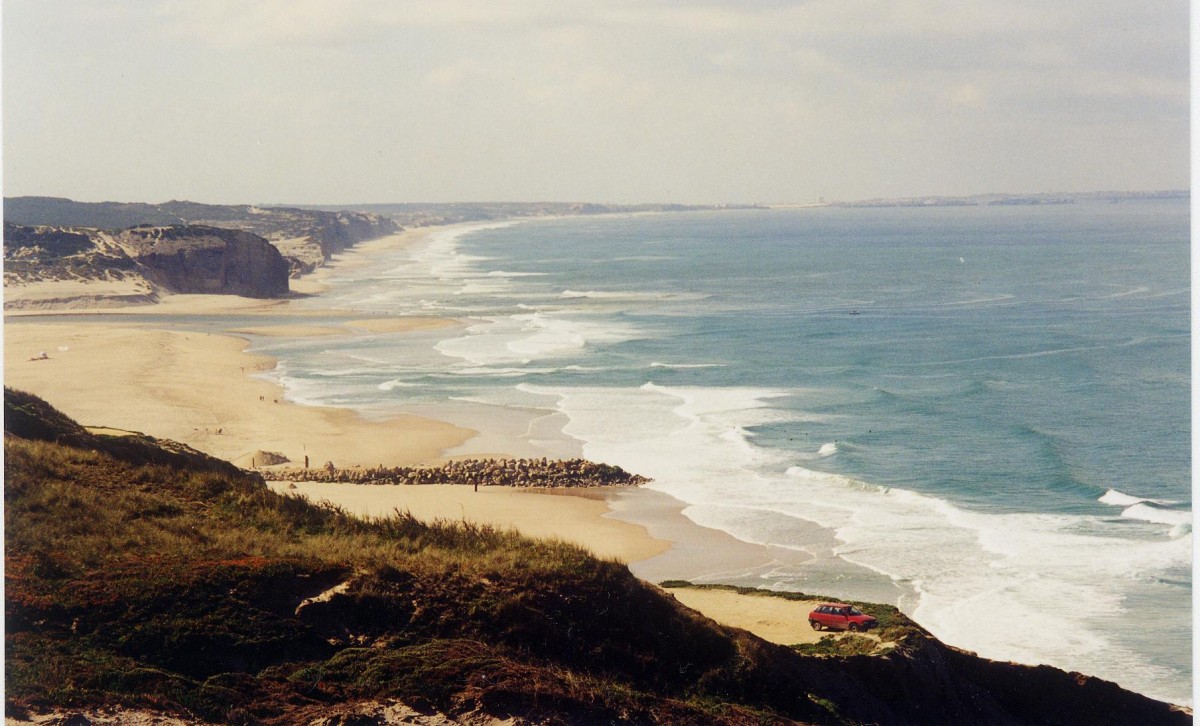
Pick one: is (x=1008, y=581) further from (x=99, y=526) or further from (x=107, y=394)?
(x=107, y=394)

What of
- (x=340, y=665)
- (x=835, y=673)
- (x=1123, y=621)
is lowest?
(x=1123, y=621)

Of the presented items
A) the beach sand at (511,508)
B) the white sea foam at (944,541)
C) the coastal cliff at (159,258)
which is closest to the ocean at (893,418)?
the white sea foam at (944,541)

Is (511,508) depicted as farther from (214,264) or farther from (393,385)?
(214,264)

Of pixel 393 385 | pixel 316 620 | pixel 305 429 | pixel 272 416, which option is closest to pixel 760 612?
pixel 316 620

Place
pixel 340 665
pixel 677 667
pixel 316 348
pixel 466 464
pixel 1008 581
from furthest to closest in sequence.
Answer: pixel 316 348, pixel 466 464, pixel 1008 581, pixel 677 667, pixel 340 665

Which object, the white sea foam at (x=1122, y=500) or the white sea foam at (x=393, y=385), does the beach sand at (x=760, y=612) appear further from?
the white sea foam at (x=393, y=385)

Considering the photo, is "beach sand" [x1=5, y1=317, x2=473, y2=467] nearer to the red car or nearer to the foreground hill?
the red car

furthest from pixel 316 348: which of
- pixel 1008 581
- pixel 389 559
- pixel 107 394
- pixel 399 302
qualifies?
pixel 389 559
